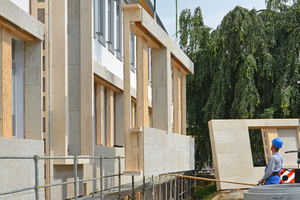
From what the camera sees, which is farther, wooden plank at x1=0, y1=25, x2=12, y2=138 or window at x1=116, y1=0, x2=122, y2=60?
window at x1=116, y1=0, x2=122, y2=60

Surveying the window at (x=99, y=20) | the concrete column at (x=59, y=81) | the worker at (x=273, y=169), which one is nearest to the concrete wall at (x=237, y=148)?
the window at (x=99, y=20)

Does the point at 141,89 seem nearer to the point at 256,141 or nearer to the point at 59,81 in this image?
the point at 59,81

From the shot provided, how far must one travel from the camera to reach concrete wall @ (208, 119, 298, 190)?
19.8 m

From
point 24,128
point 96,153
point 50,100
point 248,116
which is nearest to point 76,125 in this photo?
point 96,153

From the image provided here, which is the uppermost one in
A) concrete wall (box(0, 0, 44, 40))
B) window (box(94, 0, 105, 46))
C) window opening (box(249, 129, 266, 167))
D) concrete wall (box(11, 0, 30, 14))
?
window (box(94, 0, 105, 46))

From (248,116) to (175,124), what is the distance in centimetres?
615

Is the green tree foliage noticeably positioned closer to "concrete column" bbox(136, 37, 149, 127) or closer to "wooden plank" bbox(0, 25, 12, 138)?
"concrete column" bbox(136, 37, 149, 127)

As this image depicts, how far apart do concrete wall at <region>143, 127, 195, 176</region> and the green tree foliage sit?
643 centimetres

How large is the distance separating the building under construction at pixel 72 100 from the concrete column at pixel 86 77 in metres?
0.03

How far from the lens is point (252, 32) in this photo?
23328mm

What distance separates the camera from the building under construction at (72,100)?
9195mm

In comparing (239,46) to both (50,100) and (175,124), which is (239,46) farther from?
(50,100)

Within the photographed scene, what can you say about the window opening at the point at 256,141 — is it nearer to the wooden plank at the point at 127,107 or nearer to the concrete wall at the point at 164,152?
the concrete wall at the point at 164,152

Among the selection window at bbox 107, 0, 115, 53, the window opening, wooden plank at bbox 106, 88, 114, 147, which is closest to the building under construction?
wooden plank at bbox 106, 88, 114, 147
